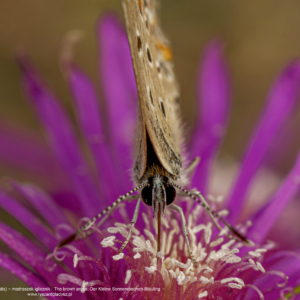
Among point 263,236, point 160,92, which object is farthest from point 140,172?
point 263,236

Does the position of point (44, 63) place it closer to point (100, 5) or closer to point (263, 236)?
point (100, 5)

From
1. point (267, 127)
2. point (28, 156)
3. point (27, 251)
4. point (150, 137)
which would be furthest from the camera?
point (28, 156)

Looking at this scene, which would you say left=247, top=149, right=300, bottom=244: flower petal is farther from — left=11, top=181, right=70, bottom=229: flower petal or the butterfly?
left=11, top=181, right=70, bottom=229: flower petal

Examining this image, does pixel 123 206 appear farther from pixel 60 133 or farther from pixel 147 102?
pixel 147 102

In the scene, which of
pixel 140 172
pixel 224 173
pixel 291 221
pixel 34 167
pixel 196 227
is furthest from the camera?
pixel 224 173

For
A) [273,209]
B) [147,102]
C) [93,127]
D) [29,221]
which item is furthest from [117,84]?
[147,102]

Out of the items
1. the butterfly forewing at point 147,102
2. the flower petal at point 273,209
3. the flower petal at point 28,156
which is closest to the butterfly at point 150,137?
the butterfly forewing at point 147,102

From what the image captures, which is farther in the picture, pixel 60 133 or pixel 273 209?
pixel 60 133
